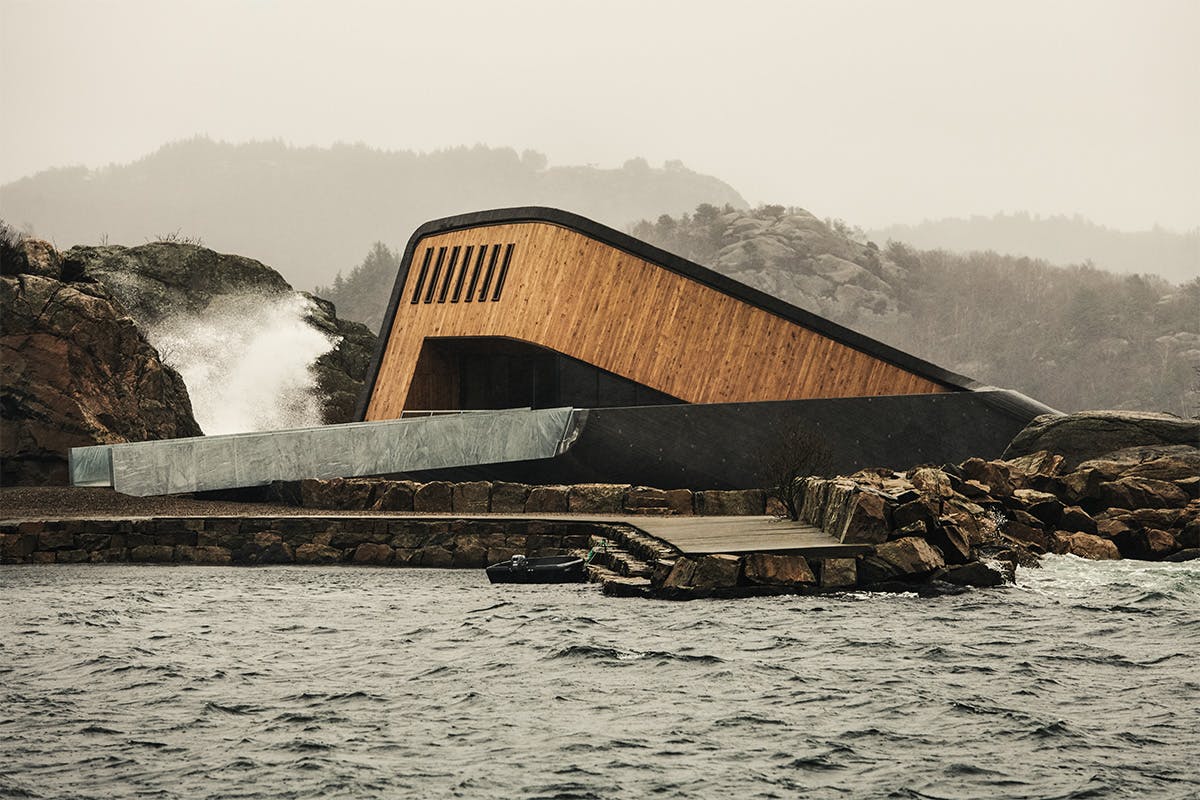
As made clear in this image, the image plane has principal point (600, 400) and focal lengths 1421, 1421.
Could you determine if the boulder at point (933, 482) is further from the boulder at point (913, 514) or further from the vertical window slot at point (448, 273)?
the vertical window slot at point (448, 273)

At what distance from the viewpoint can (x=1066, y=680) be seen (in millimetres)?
11469

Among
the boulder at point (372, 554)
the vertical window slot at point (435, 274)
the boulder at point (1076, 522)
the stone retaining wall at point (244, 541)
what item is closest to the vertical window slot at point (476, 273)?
the vertical window slot at point (435, 274)

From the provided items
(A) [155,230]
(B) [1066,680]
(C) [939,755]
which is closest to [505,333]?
(B) [1066,680]

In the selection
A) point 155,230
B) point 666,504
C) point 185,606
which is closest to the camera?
point 185,606

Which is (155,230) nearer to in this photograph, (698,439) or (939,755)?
(698,439)

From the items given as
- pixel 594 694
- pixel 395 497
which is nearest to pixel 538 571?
pixel 395 497

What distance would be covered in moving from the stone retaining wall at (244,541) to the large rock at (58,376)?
5.62 m

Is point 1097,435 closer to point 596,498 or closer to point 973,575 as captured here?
point 596,498

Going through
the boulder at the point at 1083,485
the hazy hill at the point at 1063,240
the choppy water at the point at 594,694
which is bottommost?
the choppy water at the point at 594,694

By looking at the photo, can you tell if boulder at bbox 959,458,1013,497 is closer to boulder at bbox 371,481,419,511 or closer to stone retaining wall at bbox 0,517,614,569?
stone retaining wall at bbox 0,517,614,569

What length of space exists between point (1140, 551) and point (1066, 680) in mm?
9108

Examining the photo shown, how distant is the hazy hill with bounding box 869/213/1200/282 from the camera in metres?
127

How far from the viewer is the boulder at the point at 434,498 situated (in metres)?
21.8

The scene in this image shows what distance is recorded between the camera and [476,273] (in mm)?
27234
